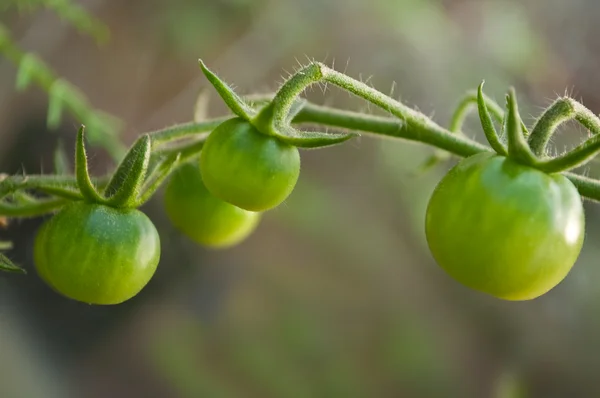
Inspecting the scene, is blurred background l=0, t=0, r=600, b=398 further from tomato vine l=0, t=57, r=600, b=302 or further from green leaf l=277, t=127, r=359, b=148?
green leaf l=277, t=127, r=359, b=148

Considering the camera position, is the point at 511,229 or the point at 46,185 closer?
the point at 511,229

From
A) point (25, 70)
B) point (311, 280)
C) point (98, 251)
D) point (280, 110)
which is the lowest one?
point (98, 251)

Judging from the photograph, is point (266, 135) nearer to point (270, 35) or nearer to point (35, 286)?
point (35, 286)

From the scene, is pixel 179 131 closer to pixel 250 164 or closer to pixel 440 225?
pixel 250 164

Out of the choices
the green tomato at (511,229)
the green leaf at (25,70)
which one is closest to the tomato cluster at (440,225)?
the green tomato at (511,229)

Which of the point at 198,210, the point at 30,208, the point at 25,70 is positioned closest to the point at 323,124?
the point at 198,210

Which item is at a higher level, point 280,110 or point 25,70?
point 25,70

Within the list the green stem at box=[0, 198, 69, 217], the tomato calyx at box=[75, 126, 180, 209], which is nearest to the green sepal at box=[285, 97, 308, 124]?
the tomato calyx at box=[75, 126, 180, 209]
